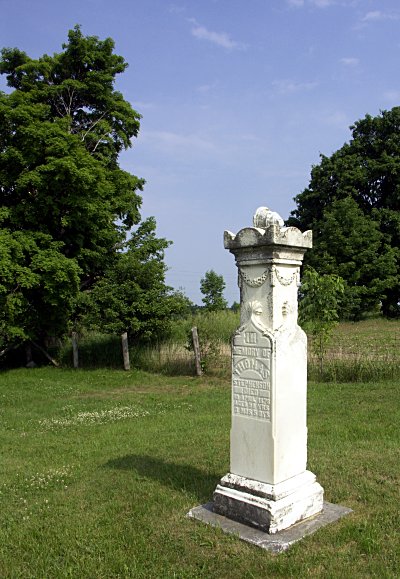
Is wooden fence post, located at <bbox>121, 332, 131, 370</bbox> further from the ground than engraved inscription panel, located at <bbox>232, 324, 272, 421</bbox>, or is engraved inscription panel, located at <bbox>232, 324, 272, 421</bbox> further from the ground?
engraved inscription panel, located at <bbox>232, 324, 272, 421</bbox>

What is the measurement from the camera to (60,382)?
1444 centimetres

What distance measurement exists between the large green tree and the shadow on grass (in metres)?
9.32

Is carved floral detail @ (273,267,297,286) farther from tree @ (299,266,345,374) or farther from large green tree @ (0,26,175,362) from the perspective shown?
large green tree @ (0,26,175,362)

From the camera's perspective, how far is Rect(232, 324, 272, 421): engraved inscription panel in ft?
15.3

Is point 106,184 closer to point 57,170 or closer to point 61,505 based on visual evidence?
point 57,170

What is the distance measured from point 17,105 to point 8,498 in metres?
14.2

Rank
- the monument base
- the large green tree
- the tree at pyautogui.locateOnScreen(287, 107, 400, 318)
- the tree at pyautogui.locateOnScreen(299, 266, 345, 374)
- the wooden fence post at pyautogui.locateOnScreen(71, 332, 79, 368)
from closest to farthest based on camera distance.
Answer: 1. the monument base
2. the tree at pyautogui.locateOnScreen(299, 266, 345, 374)
3. the large green tree
4. the wooden fence post at pyautogui.locateOnScreen(71, 332, 79, 368)
5. the tree at pyautogui.locateOnScreen(287, 107, 400, 318)

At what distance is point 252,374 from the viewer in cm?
477

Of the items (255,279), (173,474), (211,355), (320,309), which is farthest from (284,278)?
(211,355)

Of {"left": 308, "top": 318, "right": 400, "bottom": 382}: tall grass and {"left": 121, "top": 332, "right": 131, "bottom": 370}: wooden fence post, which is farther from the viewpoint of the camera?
{"left": 121, "top": 332, "right": 131, "bottom": 370}: wooden fence post

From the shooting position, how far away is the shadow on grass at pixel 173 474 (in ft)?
18.2

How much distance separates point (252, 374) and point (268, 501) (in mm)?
1073

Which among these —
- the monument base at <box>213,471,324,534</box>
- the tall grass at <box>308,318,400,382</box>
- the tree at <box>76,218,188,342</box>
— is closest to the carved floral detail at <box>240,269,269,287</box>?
the monument base at <box>213,471,324,534</box>

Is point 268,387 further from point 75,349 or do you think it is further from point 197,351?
point 75,349
